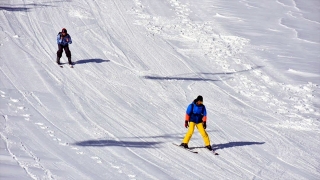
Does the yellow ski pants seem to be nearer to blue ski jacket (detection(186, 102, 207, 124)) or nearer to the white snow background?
blue ski jacket (detection(186, 102, 207, 124))

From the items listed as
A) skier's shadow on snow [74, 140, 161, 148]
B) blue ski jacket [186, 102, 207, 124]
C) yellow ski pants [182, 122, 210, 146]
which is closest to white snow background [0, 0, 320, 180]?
skier's shadow on snow [74, 140, 161, 148]

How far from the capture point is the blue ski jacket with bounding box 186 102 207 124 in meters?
12.5

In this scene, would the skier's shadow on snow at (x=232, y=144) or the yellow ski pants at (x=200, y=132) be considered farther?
the skier's shadow on snow at (x=232, y=144)

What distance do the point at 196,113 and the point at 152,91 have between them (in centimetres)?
454

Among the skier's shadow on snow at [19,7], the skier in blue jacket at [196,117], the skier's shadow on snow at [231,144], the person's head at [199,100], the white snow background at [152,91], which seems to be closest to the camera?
the white snow background at [152,91]

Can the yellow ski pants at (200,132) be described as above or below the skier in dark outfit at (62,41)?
below

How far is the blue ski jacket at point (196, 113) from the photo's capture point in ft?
40.9

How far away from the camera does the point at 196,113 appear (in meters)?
12.5

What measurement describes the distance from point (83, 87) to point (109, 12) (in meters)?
10.3

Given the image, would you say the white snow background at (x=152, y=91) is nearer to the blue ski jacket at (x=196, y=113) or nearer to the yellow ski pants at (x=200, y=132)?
the yellow ski pants at (x=200, y=132)

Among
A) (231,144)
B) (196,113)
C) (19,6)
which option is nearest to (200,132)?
(196,113)

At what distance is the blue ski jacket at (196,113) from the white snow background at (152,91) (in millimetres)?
861

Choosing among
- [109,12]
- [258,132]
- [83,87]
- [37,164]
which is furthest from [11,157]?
[109,12]

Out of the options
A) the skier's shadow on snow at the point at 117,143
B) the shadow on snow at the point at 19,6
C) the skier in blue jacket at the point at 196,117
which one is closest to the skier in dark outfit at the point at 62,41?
the skier's shadow on snow at the point at 117,143
